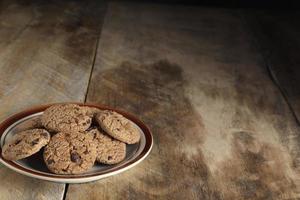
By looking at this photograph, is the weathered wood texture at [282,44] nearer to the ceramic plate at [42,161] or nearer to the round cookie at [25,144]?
the ceramic plate at [42,161]

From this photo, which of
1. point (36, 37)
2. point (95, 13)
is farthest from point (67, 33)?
point (95, 13)

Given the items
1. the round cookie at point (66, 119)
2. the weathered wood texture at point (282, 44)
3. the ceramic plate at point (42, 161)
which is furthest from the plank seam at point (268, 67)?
the round cookie at point (66, 119)

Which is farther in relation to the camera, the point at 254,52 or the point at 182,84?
the point at 254,52

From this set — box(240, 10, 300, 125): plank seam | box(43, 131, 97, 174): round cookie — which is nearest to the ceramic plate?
box(43, 131, 97, 174): round cookie

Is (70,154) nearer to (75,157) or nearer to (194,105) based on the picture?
(75,157)

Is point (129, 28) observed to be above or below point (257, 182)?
below

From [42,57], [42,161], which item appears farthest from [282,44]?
[42,161]

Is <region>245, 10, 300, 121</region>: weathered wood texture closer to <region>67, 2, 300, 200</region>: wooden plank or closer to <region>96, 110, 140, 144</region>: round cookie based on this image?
<region>67, 2, 300, 200</region>: wooden plank

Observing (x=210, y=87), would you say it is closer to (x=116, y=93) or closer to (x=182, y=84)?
(x=182, y=84)
